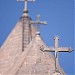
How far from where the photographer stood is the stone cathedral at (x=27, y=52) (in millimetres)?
25578

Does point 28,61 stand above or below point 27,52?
below

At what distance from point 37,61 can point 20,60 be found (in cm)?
105

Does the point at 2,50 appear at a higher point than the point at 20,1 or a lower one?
lower

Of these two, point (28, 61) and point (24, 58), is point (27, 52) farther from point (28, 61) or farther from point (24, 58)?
point (28, 61)

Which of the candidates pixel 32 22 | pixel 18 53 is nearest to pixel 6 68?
pixel 18 53

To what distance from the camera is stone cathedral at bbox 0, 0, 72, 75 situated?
25.6 meters

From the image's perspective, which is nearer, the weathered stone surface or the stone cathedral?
the stone cathedral

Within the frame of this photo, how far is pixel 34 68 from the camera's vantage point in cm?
2569

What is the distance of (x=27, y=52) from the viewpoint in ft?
87.9

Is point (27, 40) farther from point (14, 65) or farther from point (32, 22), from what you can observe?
point (14, 65)

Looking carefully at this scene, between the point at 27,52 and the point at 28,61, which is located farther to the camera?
the point at 27,52

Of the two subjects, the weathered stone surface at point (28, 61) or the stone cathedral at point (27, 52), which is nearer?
the stone cathedral at point (27, 52)

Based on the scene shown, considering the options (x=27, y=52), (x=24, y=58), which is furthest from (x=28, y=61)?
(x=27, y=52)

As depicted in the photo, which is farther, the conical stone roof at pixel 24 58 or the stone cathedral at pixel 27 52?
the conical stone roof at pixel 24 58
